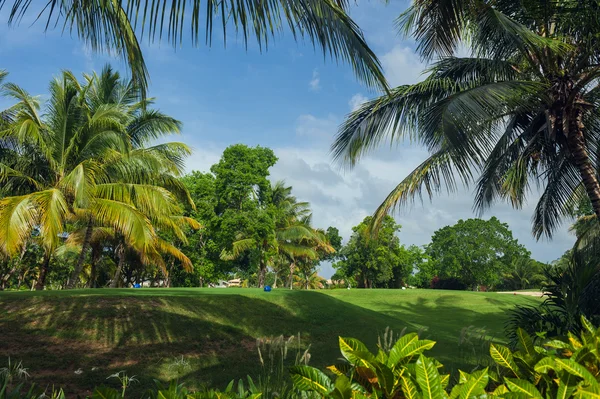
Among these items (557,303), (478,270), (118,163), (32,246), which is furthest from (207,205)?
(478,270)

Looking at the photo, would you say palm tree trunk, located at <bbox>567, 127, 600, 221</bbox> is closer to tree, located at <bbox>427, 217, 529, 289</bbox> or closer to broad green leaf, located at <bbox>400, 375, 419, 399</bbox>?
broad green leaf, located at <bbox>400, 375, 419, 399</bbox>

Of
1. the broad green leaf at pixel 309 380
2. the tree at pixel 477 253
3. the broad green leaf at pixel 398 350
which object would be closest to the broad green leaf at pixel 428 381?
the broad green leaf at pixel 398 350

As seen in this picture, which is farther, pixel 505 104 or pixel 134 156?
pixel 134 156

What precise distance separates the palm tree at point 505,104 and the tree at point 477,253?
3714 centimetres

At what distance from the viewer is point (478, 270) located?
1811 inches

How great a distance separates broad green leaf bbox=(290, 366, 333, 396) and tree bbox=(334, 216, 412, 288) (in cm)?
3637

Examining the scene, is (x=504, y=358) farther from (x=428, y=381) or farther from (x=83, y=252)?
(x=83, y=252)

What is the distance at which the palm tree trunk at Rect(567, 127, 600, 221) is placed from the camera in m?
8.37

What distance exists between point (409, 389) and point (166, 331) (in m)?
8.83

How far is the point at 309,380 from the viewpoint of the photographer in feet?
5.30

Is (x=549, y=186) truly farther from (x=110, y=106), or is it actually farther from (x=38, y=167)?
(x=38, y=167)

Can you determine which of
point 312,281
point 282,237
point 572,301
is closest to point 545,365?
point 572,301

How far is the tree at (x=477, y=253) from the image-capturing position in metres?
45.9

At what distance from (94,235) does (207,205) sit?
7.02 meters
